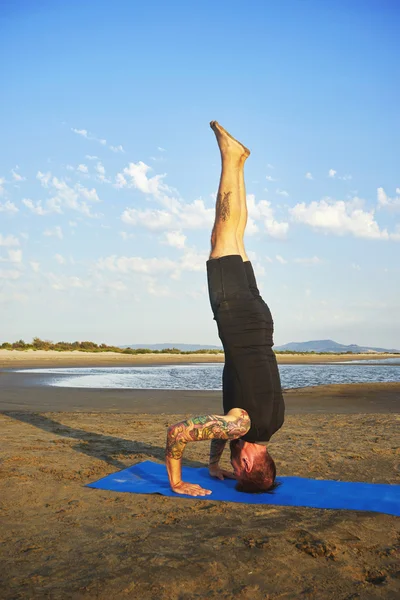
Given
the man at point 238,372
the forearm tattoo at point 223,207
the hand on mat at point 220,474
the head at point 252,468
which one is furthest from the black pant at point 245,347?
the hand on mat at point 220,474

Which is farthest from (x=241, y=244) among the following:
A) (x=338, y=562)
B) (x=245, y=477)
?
(x=338, y=562)

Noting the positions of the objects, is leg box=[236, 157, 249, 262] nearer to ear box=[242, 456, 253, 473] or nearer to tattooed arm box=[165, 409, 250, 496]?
tattooed arm box=[165, 409, 250, 496]

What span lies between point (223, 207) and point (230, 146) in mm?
709

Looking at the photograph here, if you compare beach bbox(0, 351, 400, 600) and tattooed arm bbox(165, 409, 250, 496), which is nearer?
beach bbox(0, 351, 400, 600)

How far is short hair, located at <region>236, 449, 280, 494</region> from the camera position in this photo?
4.96 m

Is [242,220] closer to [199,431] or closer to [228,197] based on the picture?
[228,197]

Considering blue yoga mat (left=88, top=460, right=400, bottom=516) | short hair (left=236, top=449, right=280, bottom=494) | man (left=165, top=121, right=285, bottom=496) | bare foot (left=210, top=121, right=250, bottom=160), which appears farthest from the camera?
bare foot (left=210, top=121, right=250, bottom=160)

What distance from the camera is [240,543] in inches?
140

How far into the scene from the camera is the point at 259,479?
16.3 ft

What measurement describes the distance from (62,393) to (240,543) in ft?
39.6

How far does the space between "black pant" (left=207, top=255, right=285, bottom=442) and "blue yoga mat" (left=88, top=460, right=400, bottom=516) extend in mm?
572

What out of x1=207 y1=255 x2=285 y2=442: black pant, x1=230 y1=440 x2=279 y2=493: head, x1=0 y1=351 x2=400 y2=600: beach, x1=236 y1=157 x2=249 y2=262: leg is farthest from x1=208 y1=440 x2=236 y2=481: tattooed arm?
x1=236 y1=157 x2=249 y2=262: leg

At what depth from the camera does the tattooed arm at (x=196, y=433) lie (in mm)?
4691

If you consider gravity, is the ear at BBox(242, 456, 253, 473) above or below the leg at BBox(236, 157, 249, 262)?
below
